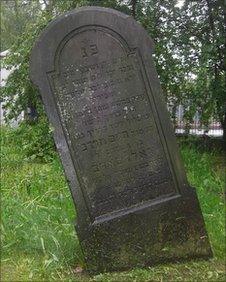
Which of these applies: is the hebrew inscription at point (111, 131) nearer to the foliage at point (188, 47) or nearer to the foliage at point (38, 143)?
the foliage at point (188, 47)

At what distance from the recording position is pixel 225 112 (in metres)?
9.39

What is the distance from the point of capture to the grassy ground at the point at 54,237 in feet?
13.0

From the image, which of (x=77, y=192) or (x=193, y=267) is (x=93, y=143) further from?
(x=193, y=267)

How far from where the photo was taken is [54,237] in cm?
438

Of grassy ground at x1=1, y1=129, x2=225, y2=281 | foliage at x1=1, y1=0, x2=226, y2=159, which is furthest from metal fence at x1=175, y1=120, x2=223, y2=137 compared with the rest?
grassy ground at x1=1, y1=129, x2=225, y2=281

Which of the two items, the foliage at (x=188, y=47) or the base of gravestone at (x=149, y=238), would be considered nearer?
the base of gravestone at (x=149, y=238)

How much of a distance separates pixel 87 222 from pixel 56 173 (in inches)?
139

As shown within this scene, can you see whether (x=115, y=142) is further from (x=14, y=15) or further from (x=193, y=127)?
(x=14, y=15)

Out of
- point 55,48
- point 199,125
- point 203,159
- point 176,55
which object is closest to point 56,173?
point 203,159

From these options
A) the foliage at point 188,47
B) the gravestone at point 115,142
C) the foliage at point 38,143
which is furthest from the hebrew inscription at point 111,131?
the foliage at point 38,143

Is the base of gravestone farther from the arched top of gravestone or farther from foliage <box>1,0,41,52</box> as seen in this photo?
foliage <box>1,0,41,52</box>

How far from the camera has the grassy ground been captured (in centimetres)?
397

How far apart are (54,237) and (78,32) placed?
1614mm

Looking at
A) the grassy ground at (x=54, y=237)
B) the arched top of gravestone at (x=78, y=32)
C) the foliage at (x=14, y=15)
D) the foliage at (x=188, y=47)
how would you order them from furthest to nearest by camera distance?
the foliage at (x=14, y=15) < the foliage at (x=188, y=47) < the arched top of gravestone at (x=78, y=32) < the grassy ground at (x=54, y=237)
